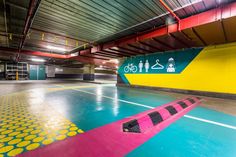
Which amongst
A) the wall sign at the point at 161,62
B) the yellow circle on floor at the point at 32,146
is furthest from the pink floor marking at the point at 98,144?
the wall sign at the point at 161,62

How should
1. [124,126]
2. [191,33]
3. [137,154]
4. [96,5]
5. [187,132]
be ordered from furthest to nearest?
[191,33], [96,5], [124,126], [187,132], [137,154]

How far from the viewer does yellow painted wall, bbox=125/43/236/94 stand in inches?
171

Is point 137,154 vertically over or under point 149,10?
under

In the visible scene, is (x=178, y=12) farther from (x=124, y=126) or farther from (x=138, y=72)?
(x=138, y=72)

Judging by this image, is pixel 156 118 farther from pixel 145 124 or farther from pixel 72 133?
pixel 72 133

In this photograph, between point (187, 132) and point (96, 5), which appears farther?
point (96, 5)

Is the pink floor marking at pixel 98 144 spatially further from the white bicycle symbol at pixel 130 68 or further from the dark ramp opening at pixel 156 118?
the white bicycle symbol at pixel 130 68

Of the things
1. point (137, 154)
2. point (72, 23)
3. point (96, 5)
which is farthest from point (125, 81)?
point (137, 154)

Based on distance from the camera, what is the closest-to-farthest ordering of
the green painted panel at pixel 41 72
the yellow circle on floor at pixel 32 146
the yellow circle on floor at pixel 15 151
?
the yellow circle on floor at pixel 15 151 → the yellow circle on floor at pixel 32 146 → the green painted panel at pixel 41 72

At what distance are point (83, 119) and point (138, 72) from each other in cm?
580

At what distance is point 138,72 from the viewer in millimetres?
7496

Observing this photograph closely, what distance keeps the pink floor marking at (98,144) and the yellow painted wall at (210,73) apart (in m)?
4.45

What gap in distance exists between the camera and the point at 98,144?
54.6 inches

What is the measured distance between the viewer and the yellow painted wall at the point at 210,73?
4.34 m
